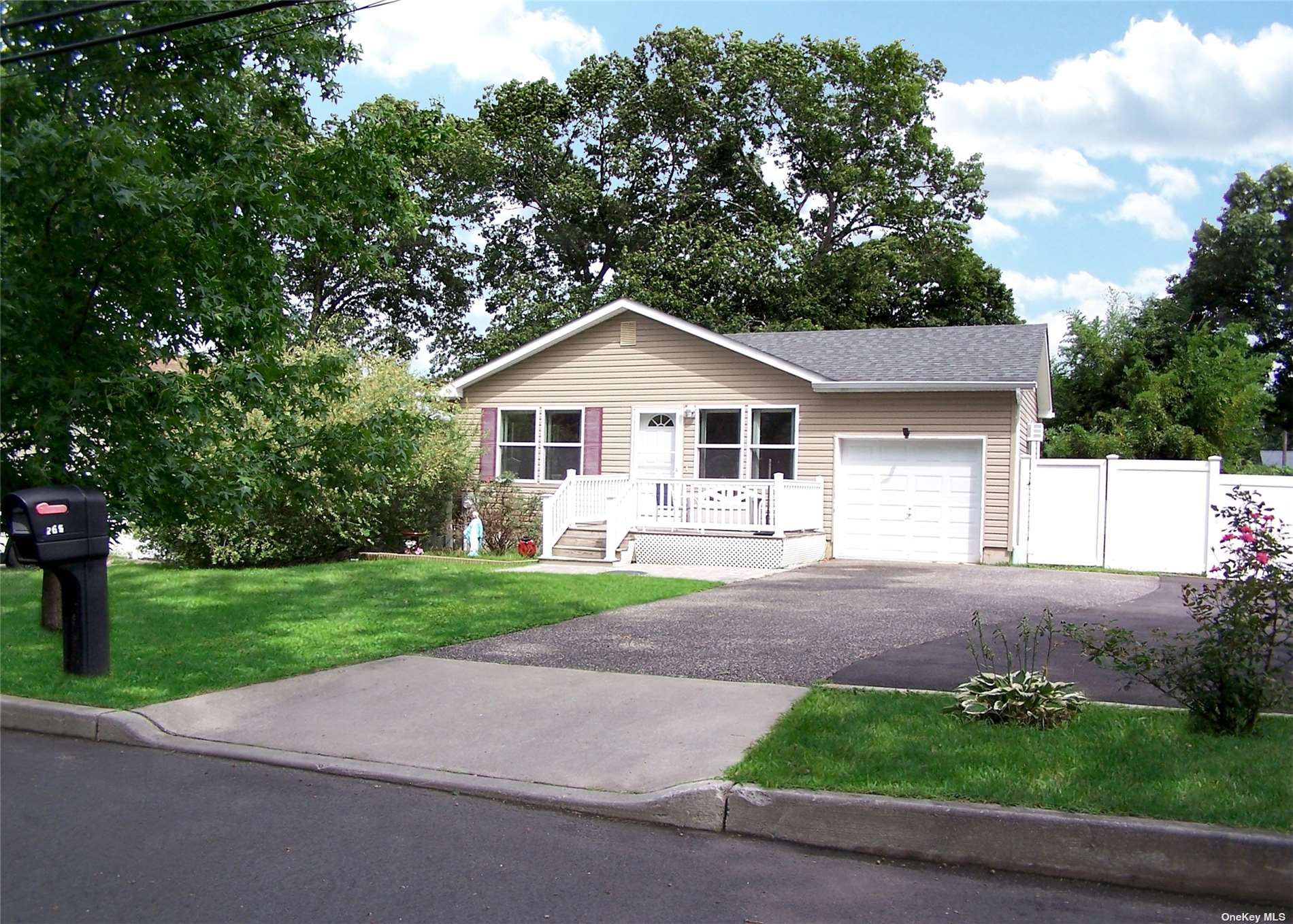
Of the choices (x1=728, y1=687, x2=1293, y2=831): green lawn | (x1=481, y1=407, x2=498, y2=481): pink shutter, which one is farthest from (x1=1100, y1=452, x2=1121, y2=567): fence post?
(x1=728, y1=687, x2=1293, y2=831): green lawn

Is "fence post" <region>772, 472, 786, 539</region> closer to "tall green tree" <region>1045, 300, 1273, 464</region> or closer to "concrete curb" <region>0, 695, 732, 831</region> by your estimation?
"tall green tree" <region>1045, 300, 1273, 464</region>

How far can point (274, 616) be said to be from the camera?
36.9 ft

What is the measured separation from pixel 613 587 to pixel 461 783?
783 cm

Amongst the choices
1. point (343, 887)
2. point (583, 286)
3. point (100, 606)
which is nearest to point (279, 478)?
point (100, 606)

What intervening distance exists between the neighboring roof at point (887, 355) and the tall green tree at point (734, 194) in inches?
396

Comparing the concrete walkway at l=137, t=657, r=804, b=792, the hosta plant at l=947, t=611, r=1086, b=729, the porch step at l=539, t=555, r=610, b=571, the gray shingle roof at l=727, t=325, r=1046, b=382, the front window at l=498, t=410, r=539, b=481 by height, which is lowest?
the porch step at l=539, t=555, r=610, b=571

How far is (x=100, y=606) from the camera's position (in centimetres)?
781

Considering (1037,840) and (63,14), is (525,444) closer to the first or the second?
(63,14)

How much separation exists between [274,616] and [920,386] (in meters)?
11.0

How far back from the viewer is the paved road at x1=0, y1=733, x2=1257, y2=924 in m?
4.39

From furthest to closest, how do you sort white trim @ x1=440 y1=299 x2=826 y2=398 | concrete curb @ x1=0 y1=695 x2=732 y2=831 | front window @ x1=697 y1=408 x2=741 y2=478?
1. front window @ x1=697 y1=408 x2=741 y2=478
2. white trim @ x1=440 y1=299 x2=826 y2=398
3. concrete curb @ x1=0 y1=695 x2=732 y2=831

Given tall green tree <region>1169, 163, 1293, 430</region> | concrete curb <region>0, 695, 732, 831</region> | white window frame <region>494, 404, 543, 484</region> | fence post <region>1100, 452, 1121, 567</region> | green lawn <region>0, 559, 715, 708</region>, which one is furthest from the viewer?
tall green tree <region>1169, 163, 1293, 430</region>

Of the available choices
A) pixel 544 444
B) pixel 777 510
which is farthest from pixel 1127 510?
pixel 544 444

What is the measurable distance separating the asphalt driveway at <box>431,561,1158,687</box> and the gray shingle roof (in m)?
3.85
